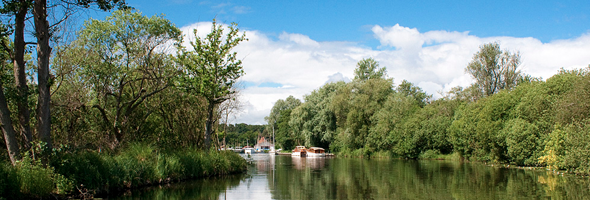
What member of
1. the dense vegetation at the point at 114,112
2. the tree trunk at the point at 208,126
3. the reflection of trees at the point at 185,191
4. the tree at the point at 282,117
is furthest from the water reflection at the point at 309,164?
the tree at the point at 282,117

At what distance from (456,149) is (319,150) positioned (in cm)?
2442

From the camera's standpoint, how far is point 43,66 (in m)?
15.4

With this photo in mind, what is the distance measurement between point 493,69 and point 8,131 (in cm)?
5618

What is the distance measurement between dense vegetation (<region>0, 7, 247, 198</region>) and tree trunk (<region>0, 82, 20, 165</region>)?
29mm

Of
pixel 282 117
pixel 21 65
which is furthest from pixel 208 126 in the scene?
pixel 282 117

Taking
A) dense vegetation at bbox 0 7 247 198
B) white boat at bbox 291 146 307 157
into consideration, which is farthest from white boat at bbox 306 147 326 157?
dense vegetation at bbox 0 7 247 198

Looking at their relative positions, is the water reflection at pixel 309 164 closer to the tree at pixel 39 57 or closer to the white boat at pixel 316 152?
the white boat at pixel 316 152

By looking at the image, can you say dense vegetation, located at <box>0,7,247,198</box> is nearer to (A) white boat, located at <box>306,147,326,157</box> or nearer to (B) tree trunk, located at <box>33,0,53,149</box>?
(B) tree trunk, located at <box>33,0,53,149</box>

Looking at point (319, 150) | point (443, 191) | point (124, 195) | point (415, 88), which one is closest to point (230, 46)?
point (124, 195)

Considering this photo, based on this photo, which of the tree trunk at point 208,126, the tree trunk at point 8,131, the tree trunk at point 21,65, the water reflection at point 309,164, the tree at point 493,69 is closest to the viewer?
the tree trunk at point 8,131

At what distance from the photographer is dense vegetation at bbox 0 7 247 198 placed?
14953mm

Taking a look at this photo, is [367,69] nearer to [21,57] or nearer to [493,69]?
[493,69]

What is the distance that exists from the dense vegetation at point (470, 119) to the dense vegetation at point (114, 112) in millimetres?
21153

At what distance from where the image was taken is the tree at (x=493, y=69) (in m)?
57.3
